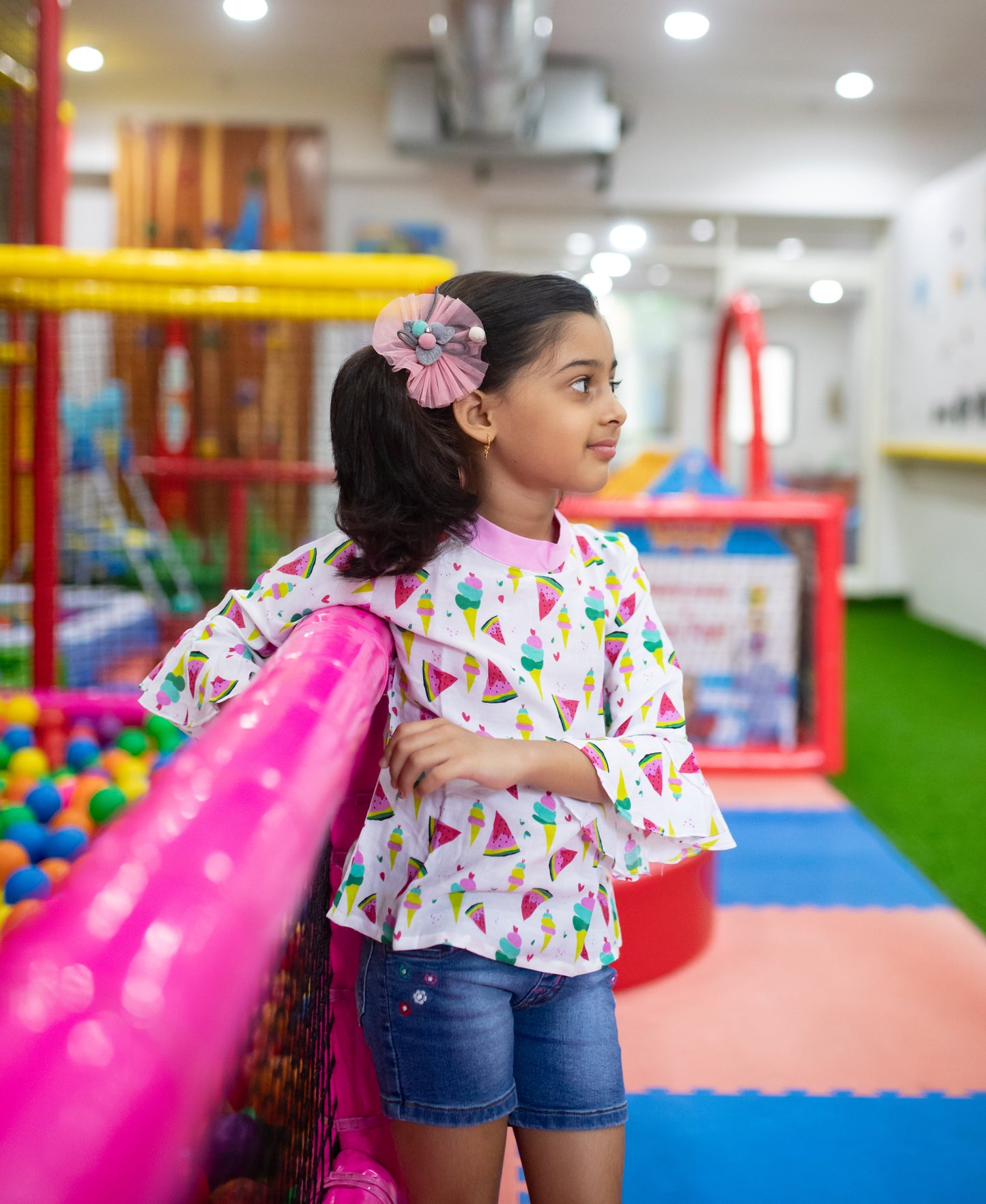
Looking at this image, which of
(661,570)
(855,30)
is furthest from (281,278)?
(855,30)

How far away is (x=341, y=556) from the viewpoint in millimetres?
930

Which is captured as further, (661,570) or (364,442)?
(661,570)

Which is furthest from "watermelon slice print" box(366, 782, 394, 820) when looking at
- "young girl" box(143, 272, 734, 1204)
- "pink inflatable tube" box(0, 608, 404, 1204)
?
"pink inflatable tube" box(0, 608, 404, 1204)

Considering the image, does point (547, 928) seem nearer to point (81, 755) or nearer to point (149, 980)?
point (149, 980)

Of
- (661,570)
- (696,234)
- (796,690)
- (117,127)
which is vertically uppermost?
(117,127)

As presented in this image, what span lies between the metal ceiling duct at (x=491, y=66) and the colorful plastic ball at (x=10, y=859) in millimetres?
3414

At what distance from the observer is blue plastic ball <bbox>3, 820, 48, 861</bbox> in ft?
6.34

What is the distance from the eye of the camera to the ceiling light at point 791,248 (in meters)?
6.46

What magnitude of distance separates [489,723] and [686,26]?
5077 mm

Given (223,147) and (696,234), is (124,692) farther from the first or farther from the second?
(696,234)

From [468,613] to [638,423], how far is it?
5940mm

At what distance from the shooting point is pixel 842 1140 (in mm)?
1366

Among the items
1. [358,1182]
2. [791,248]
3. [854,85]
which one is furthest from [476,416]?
[791,248]

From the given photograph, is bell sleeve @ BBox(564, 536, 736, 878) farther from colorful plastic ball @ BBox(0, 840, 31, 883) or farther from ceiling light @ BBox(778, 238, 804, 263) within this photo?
ceiling light @ BBox(778, 238, 804, 263)
